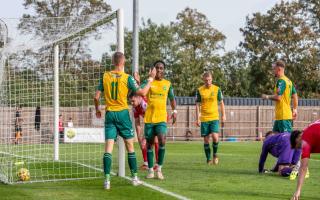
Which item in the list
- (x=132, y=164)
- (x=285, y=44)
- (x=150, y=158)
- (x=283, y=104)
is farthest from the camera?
(x=285, y=44)

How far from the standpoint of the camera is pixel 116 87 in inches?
420

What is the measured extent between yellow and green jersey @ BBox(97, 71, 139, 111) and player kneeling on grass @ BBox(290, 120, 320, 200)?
112 inches

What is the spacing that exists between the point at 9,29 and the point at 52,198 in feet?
14.0

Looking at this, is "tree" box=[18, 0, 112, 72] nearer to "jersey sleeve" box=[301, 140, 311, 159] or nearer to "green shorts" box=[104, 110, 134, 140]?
"green shorts" box=[104, 110, 134, 140]

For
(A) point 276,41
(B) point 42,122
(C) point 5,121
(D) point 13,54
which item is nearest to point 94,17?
(D) point 13,54

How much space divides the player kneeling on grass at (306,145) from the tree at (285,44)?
4927 centimetres

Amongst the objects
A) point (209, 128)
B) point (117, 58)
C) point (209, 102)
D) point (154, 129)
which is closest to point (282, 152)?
point (154, 129)

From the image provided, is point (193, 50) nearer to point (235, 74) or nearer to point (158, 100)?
point (235, 74)

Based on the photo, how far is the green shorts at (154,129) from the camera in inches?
492

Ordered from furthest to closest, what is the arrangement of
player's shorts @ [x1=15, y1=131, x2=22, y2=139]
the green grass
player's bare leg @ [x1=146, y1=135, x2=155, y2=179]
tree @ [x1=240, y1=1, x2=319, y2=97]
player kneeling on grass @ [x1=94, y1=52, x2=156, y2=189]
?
tree @ [x1=240, y1=1, x2=319, y2=97], player's shorts @ [x1=15, y1=131, x2=22, y2=139], player's bare leg @ [x1=146, y1=135, x2=155, y2=179], player kneeling on grass @ [x1=94, y1=52, x2=156, y2=189], the green grass

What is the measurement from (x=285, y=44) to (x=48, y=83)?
4365cm

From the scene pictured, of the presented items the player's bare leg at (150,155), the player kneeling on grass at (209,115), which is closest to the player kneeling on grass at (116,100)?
the player's bare leg at (150,155)

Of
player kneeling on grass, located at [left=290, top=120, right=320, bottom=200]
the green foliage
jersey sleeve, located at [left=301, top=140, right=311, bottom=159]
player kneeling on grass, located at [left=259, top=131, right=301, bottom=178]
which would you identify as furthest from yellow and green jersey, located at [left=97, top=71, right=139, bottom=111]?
the green foliage

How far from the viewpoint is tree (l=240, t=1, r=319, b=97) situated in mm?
57750
